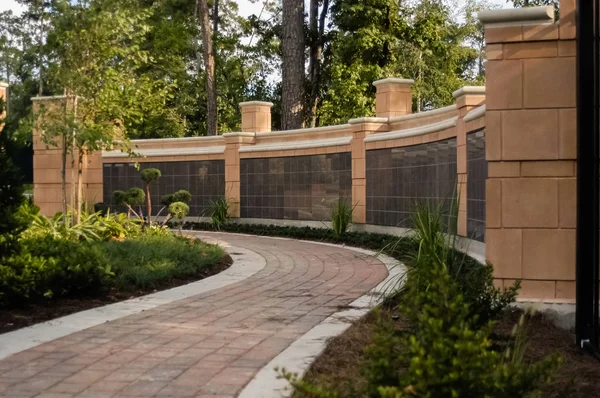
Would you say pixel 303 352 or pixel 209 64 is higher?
pixel 209 64

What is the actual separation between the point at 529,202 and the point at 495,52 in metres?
1.43

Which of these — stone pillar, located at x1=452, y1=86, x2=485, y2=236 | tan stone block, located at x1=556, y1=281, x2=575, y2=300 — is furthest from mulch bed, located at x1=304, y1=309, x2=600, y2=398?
stone pillar, located at x1=452, y1=86, x2=485, y2=236

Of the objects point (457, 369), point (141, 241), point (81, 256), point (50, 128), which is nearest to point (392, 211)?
point (141, 241)

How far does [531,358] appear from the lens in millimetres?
6012

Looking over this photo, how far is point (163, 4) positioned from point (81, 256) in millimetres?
29909

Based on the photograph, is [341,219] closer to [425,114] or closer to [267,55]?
[425,114]

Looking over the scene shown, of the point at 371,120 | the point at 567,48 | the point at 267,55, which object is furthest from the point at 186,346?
the point at 267,55

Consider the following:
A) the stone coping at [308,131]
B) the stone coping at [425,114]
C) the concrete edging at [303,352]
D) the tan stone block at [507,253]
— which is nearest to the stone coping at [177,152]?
the stone coping at [308,131]

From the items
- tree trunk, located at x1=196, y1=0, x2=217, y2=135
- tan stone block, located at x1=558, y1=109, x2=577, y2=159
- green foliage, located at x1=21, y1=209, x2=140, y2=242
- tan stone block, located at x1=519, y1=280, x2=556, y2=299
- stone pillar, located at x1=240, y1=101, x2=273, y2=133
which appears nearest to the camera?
tan stone block, located at x1=558, y1=109, x2=577, y2=159

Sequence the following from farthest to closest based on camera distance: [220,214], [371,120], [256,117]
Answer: [256,117]
[220,214]
[371,120]

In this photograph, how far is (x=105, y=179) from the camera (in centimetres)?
2361

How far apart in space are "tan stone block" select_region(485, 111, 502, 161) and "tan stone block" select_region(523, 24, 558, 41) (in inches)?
29.4

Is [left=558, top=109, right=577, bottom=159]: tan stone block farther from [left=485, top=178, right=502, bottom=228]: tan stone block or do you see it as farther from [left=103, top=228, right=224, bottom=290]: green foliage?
[left=103, top=228, right=224, bottom=290]: green foliage

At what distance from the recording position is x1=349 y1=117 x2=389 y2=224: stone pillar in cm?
1777
